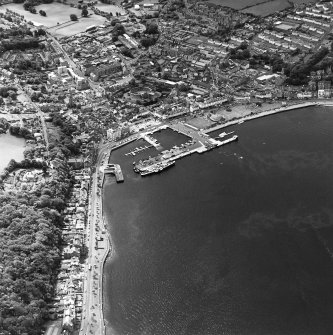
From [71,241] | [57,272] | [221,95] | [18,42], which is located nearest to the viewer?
[57,272]

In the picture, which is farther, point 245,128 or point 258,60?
point 258,60

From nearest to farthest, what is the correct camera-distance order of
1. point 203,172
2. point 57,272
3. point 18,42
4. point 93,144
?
point 57,272, point 203,172, point 93,144, point 18,42

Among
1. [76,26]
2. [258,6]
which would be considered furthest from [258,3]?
[76,26]

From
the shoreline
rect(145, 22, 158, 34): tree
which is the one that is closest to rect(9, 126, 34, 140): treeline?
the shoreline

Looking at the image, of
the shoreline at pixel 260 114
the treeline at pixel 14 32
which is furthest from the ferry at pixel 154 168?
the treeline at pixel 14 32

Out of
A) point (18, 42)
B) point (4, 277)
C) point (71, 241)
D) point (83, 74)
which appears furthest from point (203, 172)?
point (18, 42)

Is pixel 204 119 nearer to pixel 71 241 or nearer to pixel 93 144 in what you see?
pixel 93 144

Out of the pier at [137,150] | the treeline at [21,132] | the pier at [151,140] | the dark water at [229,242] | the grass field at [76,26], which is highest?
the grass field at [76,26]

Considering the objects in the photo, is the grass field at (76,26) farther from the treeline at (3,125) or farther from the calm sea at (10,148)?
the calm sea at (10,148)
